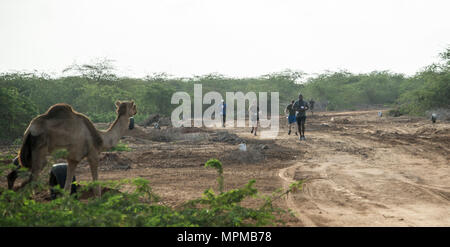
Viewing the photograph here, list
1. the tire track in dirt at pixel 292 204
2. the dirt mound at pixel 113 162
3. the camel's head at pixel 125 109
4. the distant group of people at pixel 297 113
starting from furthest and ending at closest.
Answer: the distant group of people at pixel 297 113
the dirt mound at pixel 113 162
the camel's head at pixel 125 109
the tire track in dirt at pixel 292 204

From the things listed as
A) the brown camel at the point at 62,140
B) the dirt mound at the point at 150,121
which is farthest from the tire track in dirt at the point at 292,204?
the dirt mound at the point at 150,121

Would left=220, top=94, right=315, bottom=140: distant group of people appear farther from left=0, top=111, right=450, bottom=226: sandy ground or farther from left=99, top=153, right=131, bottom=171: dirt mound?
left=99, top=153, right=131, bottom=171: dirt mound

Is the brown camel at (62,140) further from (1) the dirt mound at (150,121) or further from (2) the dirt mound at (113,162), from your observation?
(1) the dirt mound at (150,121)

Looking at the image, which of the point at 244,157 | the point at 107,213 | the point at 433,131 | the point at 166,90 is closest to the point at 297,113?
the point at 244,157

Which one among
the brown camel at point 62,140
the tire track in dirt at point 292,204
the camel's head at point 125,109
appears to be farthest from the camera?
the camel's head at point 125,109

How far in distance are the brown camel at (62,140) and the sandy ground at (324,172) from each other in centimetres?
164

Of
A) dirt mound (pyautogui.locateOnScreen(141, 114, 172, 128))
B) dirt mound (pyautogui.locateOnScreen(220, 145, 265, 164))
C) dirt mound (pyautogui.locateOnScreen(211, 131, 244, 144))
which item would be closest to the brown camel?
dirt mound (pyautogui.locateOnScreen(220, 145, 265, 164))

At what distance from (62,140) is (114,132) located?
1303 mm

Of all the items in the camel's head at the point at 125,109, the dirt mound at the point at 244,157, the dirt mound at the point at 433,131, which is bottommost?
the dirt mound at the point at 244,157

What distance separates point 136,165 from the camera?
11.3 m

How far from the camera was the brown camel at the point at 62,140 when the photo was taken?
5.44 metres

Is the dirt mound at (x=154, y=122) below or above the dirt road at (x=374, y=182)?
above

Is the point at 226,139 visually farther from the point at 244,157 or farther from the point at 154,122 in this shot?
the point at 154,122

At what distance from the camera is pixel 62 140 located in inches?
229
